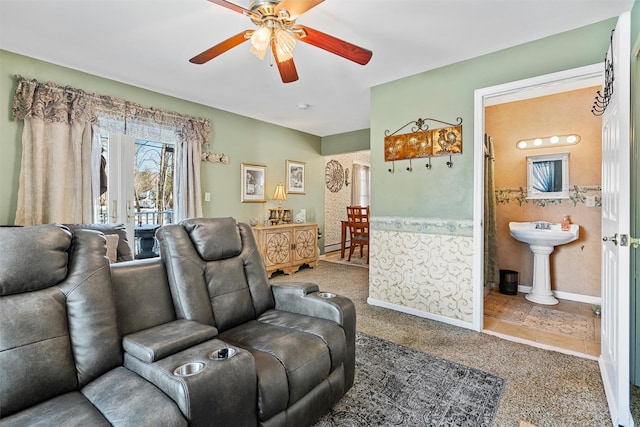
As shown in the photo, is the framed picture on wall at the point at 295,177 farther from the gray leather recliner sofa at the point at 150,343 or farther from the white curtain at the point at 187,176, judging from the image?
A: the gray leather recliner sofa at the point at 150,343

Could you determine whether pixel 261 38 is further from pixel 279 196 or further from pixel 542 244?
pixel 542 244

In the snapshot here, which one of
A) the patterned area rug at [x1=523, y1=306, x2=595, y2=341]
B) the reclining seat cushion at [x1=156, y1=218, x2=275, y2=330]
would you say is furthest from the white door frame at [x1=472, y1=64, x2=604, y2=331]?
the reclining seat cushion at [x1=156, y1=218, x2=275, y2=330]

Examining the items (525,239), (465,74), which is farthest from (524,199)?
(465,74)

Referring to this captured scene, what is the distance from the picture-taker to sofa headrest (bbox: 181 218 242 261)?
175cm

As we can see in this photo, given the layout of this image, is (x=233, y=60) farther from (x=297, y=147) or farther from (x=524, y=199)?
(x=524, y=199)

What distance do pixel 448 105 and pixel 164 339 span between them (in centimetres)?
300

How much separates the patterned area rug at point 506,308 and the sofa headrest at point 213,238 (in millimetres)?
2730

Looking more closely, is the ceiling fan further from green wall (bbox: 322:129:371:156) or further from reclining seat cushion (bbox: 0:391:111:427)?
green wall (bbox: 322:129:371:156)

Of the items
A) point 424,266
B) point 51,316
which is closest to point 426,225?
point 424,266

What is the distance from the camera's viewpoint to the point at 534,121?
3.73 m

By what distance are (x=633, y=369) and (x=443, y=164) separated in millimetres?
1985

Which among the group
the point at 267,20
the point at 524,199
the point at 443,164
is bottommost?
the point at 524,199

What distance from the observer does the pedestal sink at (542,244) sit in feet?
10.6

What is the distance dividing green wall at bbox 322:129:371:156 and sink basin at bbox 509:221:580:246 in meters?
2.60
